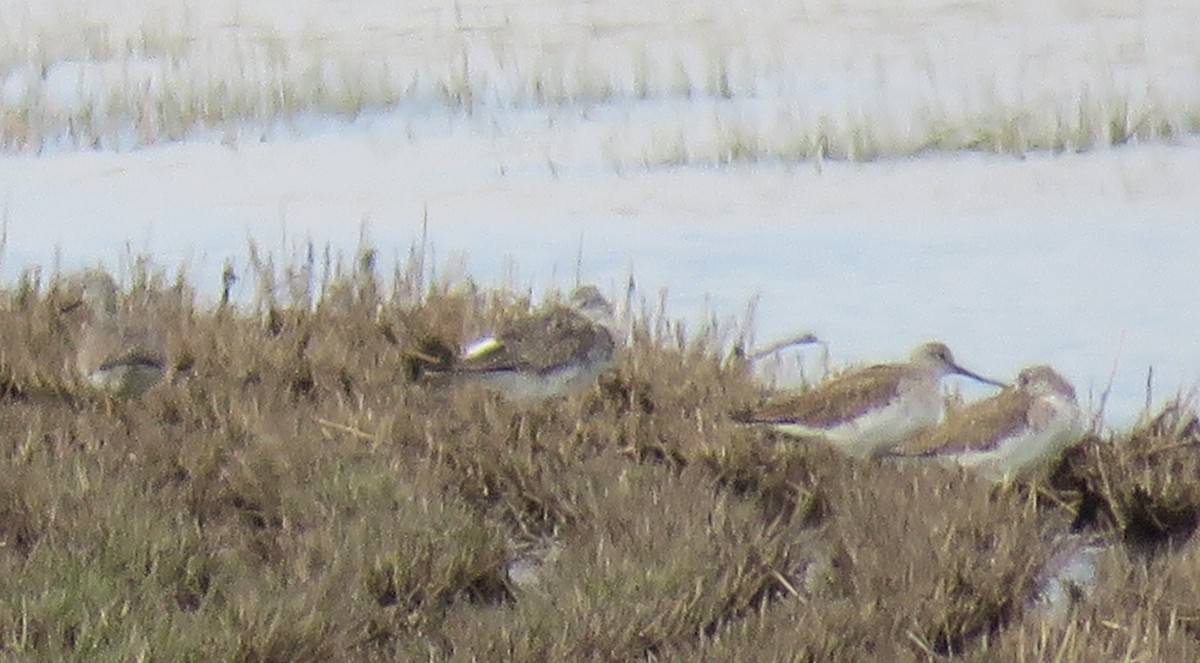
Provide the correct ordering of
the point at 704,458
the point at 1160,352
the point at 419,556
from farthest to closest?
the point at 1160,352 → the point at 704,458 → the point at 419,556

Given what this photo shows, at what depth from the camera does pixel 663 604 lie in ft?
16.9

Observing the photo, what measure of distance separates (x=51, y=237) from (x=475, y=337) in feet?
15.6

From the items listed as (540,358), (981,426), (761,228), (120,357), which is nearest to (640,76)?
(761,228)

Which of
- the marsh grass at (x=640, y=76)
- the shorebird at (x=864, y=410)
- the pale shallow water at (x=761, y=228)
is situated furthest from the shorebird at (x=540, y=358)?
the marsh grass at (x=640, y=76)

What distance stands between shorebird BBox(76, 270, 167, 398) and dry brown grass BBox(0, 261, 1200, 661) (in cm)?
11

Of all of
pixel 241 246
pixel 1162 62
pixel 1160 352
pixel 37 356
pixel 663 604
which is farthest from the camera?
pixel 1162 62

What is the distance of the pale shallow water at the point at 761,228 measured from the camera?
8.98 m

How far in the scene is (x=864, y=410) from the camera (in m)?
6.38

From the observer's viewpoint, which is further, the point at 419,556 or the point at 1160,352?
the point at 1160,352

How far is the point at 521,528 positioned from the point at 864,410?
3.73 ft

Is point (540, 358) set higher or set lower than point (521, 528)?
higher

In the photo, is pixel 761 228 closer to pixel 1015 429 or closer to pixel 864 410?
pixel 864 410

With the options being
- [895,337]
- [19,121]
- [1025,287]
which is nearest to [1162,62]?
[1025,287]

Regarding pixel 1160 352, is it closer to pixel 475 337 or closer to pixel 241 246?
pixel 475 337
